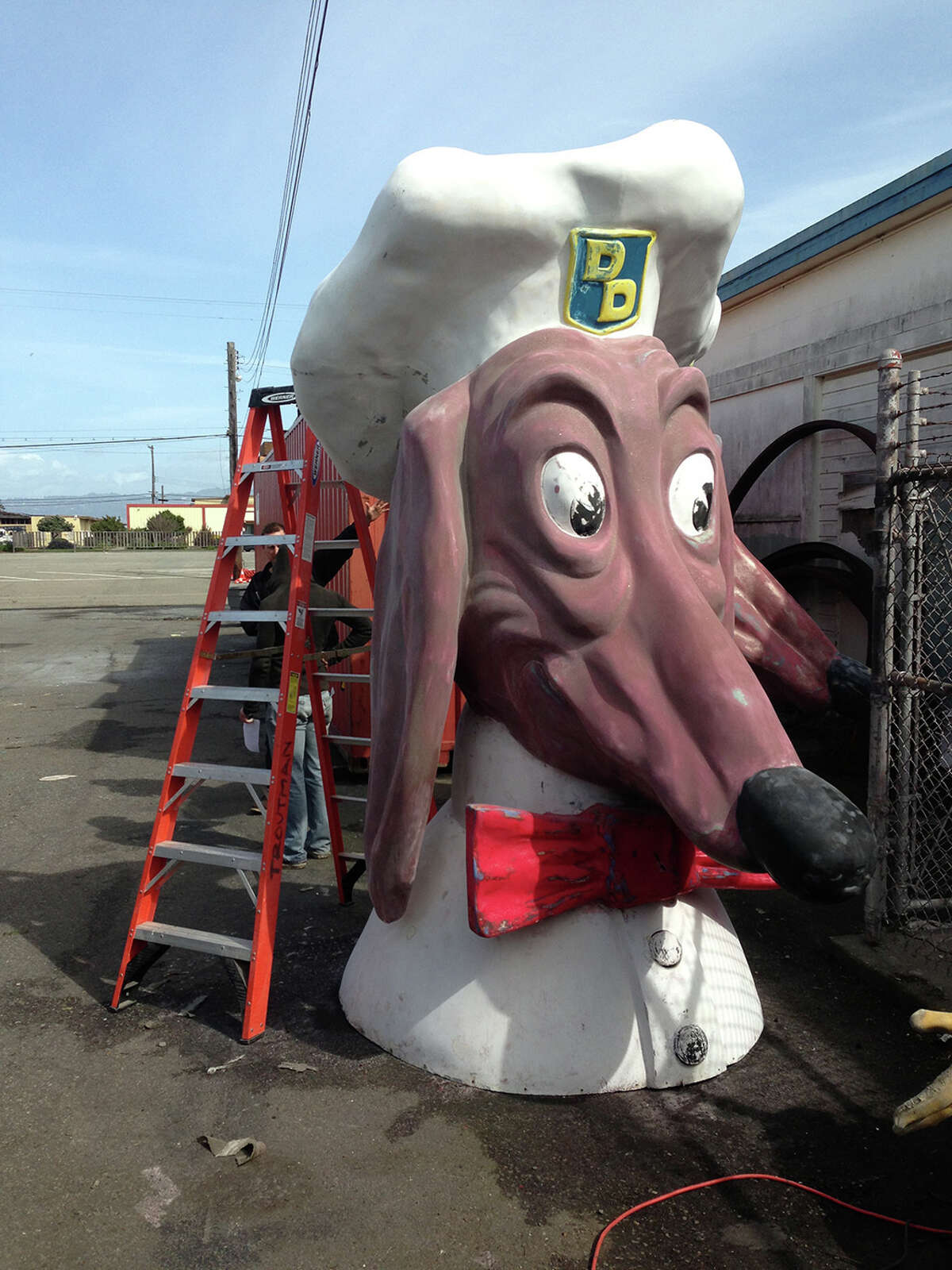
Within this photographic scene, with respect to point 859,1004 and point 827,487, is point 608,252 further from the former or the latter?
point 827,487

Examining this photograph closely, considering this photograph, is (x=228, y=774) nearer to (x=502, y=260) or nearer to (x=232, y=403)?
(x=502, y=260)

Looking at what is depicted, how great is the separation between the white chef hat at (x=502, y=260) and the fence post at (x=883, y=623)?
1.03 m

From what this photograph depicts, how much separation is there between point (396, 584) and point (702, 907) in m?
1.44

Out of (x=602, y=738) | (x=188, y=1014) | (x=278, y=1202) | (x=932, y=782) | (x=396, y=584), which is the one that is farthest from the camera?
(x=932, y=782)

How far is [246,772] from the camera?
360 centimetres

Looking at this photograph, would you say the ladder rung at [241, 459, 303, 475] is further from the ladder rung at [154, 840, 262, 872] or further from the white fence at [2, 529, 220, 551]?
the white fence at [2, 529, 220, 551]

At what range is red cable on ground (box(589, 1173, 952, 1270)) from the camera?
2.36m

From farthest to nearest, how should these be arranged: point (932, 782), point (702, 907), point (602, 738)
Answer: point (932, 782), point (702, 907), point (602, 738)

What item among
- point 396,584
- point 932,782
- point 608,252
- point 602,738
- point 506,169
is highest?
point 506,169

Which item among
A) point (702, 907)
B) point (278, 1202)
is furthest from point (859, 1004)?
point (278, 1202)

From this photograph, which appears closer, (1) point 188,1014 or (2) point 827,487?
(1) point 188,1014

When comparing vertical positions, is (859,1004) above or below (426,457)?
→ below

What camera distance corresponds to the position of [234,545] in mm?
3920

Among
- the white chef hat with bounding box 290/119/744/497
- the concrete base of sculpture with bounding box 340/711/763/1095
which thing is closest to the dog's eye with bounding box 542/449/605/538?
the white chef hat with bounding box 290/119/744/497
